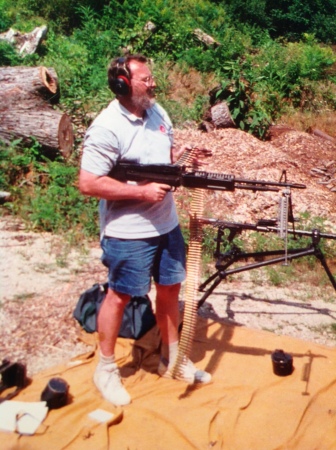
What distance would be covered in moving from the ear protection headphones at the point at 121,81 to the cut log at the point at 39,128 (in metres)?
4.68

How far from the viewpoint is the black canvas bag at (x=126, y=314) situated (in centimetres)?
416

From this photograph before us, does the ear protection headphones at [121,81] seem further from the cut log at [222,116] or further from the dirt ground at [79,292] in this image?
the cut log at [222,116]

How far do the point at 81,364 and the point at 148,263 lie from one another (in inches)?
41.7

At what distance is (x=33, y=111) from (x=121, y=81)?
519 cm

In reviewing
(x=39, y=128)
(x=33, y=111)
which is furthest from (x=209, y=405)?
(x=33, y=111)

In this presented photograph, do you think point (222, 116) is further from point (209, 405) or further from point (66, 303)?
point (209, 405)

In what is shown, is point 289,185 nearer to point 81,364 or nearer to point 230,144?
point 81,364

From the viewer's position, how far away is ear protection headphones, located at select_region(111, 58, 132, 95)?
3041 millimetres

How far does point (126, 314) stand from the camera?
421 cm

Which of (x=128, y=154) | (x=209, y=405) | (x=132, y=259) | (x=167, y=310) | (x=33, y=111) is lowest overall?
(x=209, y=405)

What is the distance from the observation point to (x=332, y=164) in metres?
9.11

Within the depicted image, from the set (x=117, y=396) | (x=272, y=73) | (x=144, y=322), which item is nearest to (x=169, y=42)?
(x=272, y=73)

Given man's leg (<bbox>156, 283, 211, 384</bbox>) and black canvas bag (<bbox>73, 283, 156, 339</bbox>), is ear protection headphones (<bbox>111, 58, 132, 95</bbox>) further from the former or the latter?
black canvas bag (<bbox>73, 283, 156, 339</bbox>)

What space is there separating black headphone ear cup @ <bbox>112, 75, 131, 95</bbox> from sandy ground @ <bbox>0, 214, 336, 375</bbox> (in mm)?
1948
